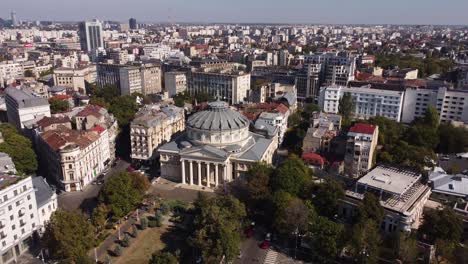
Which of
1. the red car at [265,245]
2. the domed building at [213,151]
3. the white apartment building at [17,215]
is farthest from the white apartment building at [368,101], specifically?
the white apartment building at [17,215]

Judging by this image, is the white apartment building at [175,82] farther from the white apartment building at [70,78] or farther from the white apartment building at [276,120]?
the white apartment building at [276,120]

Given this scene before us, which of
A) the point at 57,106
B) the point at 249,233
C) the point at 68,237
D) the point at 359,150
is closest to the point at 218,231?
the point at 249,233

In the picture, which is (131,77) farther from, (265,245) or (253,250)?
(265,245)

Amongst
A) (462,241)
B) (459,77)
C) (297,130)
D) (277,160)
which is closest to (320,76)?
(459,77)

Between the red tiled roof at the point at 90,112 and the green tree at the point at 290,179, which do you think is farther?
the red tiled roof at the point at 90,112

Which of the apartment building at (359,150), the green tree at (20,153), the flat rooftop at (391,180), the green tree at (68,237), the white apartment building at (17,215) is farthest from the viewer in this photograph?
the apartment building at (359,150)

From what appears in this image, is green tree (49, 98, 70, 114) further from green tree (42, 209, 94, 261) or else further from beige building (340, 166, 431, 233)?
beige building (340, 166, 431, 233)
